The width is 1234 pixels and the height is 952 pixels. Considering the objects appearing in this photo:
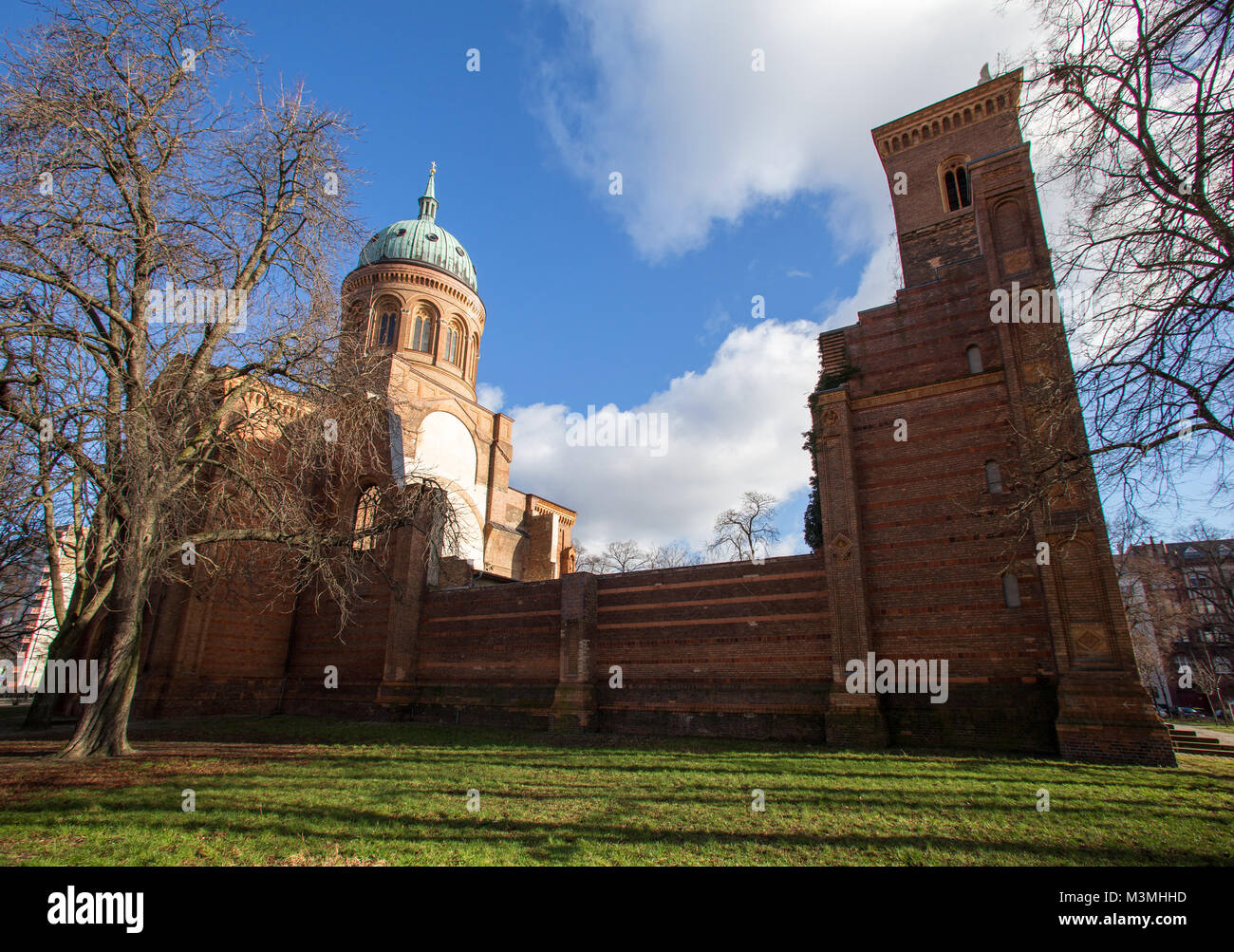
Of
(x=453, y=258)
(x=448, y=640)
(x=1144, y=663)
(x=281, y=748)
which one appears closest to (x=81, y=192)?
(x=281, y=748)

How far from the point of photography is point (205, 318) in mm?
12242

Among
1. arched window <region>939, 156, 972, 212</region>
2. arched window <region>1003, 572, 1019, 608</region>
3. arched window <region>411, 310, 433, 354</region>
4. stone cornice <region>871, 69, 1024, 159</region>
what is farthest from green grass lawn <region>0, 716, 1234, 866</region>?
arched window <region>411, 310, 433, 354</region>

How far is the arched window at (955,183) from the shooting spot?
24.3m

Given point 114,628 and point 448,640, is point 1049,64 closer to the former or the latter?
point 114,628

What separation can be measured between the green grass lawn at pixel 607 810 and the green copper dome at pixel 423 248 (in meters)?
29.4

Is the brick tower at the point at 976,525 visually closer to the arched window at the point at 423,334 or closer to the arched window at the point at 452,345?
the arched window at the point at 452,345

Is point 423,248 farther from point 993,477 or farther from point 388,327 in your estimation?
point 993,477

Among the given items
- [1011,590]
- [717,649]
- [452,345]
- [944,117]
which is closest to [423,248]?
[452,345]

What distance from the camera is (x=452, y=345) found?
35219 mm

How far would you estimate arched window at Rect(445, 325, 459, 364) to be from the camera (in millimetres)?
34750

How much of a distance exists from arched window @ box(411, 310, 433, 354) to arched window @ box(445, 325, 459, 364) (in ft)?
3.00

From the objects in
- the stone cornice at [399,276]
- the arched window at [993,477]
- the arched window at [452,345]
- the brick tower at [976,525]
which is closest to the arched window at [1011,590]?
the brick tower at [976,525]

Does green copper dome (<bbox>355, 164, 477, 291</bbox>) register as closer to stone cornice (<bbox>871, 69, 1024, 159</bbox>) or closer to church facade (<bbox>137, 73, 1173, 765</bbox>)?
church facade (<bbox>137, 73, 1173, 765</bbox>)

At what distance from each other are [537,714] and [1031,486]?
43.6ft
